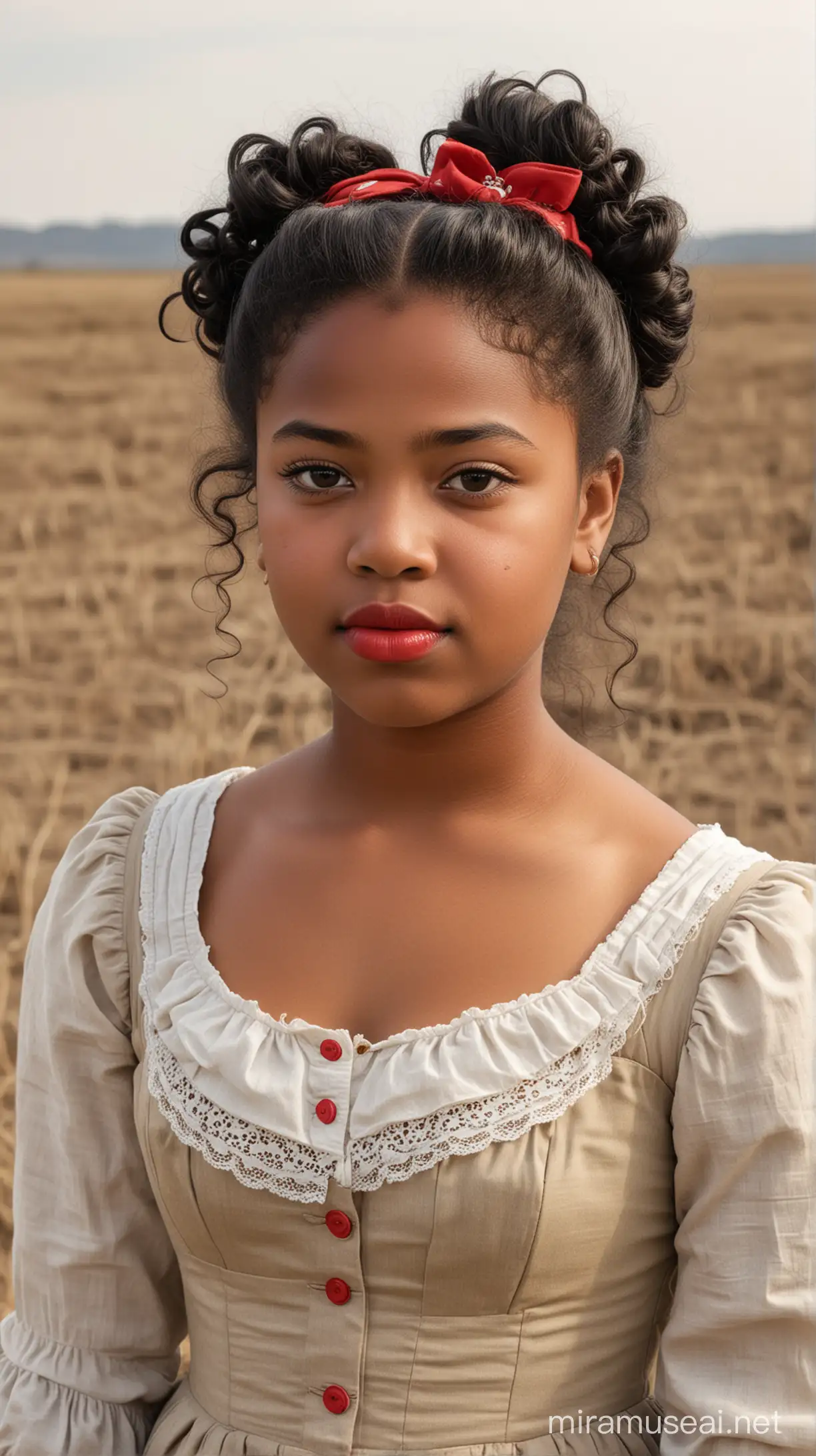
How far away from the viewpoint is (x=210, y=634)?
5.88 metres

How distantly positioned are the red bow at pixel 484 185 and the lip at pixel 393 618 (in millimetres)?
391

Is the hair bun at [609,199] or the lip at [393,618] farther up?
the hair bun at [609,199]

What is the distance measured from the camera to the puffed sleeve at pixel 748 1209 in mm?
1372

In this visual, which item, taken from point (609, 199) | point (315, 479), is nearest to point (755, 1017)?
point (315, 479)

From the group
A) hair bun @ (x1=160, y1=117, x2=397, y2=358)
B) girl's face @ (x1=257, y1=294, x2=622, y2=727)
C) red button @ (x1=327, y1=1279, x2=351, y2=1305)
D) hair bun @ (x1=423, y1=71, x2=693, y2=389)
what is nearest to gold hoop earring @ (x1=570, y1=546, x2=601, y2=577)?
girl's face @ (x1=257, y1=294, x2=622, y2=727)

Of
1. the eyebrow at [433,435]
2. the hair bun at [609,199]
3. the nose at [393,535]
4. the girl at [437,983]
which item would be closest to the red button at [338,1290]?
the girl at [437,983]

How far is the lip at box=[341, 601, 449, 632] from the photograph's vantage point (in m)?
1.37

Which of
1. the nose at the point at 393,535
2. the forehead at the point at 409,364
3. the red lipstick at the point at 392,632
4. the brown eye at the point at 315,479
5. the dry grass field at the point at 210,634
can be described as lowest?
the dry grass field at the point at 210,634

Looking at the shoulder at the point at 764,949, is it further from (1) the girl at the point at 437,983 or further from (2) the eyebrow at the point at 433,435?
(2) the eyebrow at the point at 433,435

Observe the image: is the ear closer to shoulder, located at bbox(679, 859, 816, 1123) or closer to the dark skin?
the dark skin

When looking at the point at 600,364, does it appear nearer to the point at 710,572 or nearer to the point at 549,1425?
the point at 549,1425

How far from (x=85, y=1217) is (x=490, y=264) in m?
0.99

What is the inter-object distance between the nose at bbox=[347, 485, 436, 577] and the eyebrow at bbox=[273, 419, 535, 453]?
0.04 metres

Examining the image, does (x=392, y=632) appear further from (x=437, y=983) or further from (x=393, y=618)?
(x=437, y=983)
